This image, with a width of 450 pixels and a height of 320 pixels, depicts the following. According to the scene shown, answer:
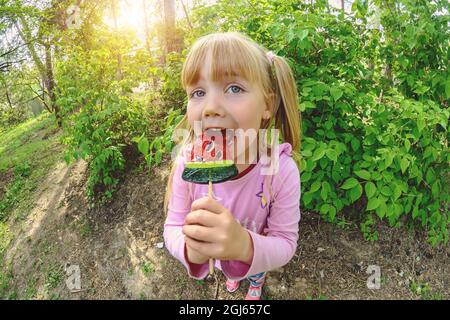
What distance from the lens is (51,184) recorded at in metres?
5.09

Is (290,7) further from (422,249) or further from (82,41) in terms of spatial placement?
(82,41)

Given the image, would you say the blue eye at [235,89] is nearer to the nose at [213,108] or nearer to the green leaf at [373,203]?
the nose at [213,108]

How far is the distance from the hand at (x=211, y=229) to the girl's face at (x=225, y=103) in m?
0.39

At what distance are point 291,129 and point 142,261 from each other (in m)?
2.34

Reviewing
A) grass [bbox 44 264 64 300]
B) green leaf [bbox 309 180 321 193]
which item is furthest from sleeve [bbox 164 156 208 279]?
grass [bbox 44 264 64 300]

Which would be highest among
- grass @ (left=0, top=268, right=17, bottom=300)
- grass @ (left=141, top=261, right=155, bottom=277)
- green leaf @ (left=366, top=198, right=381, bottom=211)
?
green leaf @ (left=366, top=198, right=381, bottom=211)

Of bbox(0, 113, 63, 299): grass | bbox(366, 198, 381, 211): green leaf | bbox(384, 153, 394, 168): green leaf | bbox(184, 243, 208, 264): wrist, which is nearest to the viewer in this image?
bbox(184, 243, 208, 264): wrist

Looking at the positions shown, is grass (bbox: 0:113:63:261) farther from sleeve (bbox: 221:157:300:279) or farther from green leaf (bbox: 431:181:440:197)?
green leaf (bbox: 431:181:440:197)

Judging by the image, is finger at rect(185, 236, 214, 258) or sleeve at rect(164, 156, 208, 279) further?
sleeve at rect(164, 156, 208, 279)

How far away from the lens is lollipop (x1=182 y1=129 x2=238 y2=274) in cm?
109

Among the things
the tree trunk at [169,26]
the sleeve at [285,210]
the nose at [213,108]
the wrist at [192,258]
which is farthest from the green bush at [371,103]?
the tree trunk at [169,26]

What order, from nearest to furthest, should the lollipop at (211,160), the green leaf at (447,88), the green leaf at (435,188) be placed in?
the lollipop at (211,160) → the green leaf at (447,88) → the green leaf at (435,188)

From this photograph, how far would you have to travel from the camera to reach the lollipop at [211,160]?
1.09 m

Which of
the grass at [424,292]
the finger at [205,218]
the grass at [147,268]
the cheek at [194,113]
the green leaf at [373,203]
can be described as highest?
the cheek at [194,113]
